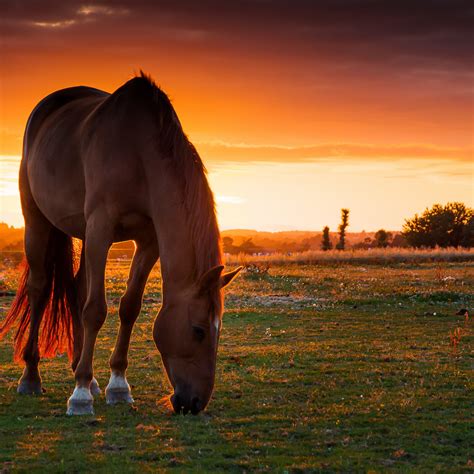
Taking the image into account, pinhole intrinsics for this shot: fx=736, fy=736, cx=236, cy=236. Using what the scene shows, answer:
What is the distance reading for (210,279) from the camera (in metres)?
5.60

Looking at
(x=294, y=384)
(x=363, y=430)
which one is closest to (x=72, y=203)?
(x=294, y=384)

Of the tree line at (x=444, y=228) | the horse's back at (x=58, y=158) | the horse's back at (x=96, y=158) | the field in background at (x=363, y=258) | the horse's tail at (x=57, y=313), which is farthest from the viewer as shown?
the tree line at (x=444, y=228)

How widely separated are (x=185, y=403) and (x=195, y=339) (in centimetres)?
52

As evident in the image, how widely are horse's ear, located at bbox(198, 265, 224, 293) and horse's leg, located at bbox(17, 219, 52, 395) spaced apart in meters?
2.65

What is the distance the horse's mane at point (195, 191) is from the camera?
584 centimetres

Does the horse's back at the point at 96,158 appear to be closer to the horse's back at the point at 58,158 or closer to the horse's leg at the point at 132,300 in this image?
the horse's back at the point at 58,158

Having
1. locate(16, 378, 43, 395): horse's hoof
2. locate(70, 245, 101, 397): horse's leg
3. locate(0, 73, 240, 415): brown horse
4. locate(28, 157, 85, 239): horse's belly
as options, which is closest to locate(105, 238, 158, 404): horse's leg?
locate(0, 73, 240, 415): brown horse

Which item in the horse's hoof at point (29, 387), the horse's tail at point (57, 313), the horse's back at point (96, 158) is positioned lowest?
the horse's hoof at point (29, 387)

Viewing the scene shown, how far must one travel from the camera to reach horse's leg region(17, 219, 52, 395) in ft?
24.9

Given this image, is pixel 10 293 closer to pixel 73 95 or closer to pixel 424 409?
pixel 73 95

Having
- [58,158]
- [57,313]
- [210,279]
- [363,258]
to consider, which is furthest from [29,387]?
[363,258]

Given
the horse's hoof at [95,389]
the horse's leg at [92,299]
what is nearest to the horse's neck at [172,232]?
the horse's leg at [92,299]

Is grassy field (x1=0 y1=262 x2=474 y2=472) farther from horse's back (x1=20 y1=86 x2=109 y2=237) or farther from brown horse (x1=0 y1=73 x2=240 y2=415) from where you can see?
horse's back (x1=20 y1=86 x2=109 y2=237)

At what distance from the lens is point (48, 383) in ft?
25.6
